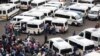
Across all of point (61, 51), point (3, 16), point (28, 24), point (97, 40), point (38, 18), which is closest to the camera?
point (61, 51)

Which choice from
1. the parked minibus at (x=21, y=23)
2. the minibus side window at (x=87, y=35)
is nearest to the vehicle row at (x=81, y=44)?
the minibus side window at (x=87, y=35)

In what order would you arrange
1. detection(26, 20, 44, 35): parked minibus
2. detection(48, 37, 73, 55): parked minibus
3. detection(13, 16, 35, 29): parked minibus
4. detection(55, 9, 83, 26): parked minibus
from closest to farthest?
detection(48, 37, 73, 55): parked minibus, detection(26, 20, 44, 35): parked minibus, detection(13, 16, 35, 29): parked minibus, detection(55, 9, 83, 26): parked minibus

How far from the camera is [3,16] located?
1355 inches

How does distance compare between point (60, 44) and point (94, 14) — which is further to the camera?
point (94, 14)

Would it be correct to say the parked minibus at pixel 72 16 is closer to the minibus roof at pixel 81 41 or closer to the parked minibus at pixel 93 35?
the parked minibus at pixel 93 35

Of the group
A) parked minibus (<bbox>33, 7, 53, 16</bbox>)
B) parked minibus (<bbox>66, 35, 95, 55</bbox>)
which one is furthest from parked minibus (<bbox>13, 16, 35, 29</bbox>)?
parked minibus (<bbox>66, 35, 95, 55</bbox>)

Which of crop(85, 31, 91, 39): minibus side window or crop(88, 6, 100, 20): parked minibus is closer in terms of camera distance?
crop(85, 31, 91, 39): minibus side window

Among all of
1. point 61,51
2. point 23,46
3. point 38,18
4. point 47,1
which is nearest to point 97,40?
point 61,51

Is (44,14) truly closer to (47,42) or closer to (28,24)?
(28,24)

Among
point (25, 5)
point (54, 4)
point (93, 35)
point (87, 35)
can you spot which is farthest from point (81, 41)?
point (25, 5)

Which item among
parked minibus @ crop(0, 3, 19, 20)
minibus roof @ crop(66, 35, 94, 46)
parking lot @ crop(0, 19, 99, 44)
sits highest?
minibus roof @ crop(66, 35, 94, 46)

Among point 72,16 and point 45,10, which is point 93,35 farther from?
point 45,10

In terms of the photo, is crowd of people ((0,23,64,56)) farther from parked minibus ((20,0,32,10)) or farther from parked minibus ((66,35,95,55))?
parked minibus ((20,0,32,10))

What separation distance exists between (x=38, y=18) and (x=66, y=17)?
2.97 m
